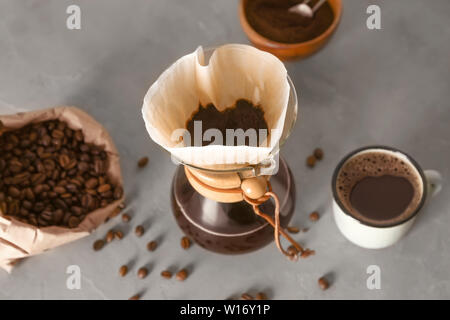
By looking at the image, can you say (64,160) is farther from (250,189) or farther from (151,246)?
(250,189)

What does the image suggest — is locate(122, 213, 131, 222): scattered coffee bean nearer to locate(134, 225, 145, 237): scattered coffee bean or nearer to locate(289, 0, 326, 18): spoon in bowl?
locate(134, 225, 145, 237): scattered coffee bean

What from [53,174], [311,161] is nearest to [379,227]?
[311,161]

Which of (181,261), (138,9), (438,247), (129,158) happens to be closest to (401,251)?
(438,247)

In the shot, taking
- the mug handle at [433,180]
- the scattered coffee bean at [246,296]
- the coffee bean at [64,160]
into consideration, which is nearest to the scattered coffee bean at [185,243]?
the scattered coffee bean at [246,296]

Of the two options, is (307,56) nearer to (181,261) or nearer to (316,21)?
(316,21)

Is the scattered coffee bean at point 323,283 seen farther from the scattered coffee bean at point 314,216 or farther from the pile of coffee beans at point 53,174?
the pile of coffee beans at point 53,174

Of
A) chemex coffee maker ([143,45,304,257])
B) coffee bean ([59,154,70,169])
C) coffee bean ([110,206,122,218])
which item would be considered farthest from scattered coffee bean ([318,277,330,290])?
coffee bean ([59,154,70,169])
